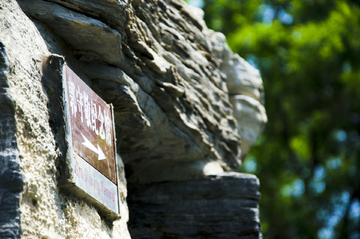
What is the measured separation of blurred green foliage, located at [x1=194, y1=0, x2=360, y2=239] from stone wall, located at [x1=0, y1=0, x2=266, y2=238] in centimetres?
464

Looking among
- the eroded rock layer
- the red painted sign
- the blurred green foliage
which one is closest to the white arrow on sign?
the red painted sign

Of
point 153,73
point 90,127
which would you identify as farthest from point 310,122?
point 90,127

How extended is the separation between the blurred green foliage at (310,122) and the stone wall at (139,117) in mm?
4639

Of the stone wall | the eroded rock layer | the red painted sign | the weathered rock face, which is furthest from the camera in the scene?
the weathered rock face

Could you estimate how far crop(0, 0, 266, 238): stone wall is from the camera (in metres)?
1.67

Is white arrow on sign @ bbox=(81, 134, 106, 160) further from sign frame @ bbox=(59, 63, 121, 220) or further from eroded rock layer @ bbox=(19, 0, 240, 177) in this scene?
A: eroded rock layer @ bbox=(19, 0, 240, 177)

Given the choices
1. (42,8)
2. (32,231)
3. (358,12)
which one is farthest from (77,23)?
(358,12)

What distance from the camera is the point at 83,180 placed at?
186 cm

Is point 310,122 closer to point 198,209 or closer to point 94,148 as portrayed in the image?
point 198,209

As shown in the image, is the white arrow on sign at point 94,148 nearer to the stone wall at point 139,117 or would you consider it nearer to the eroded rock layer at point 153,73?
the stone wall at point 139,117

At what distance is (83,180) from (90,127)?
28 centimetres

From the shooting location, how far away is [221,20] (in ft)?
35.5

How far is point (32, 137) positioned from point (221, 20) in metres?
9.51

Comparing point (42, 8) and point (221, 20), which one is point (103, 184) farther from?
point (221, 20)
